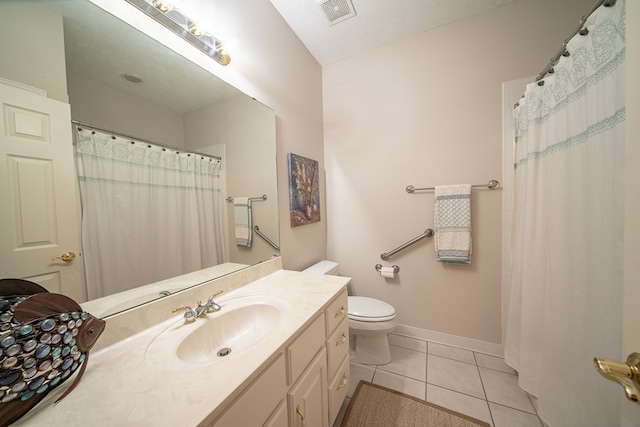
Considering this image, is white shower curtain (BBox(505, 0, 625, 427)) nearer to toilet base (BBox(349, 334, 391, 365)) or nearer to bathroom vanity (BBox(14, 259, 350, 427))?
toilet base (BBox(349, 334, 391, 365))

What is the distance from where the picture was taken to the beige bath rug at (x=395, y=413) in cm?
112

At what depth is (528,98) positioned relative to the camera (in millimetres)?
1213

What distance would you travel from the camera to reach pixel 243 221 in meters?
1.17

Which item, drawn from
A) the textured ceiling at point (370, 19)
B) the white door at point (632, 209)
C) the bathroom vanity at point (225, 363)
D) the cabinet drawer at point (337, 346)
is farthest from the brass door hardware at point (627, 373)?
the textured ceiling at point (370, 19)

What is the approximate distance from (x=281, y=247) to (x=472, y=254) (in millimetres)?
1451

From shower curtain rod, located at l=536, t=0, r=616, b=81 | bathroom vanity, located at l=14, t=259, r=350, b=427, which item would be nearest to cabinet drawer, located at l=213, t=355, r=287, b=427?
bathroom vanity, located at l=14, t=259, r=350, b=427

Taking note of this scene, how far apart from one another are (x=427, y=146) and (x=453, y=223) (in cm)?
64

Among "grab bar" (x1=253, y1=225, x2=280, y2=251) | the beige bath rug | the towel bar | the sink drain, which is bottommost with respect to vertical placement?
the beige bath rug

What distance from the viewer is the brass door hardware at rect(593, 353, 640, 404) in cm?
34

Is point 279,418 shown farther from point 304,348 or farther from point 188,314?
point 188,314

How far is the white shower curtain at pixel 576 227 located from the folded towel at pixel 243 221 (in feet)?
4.80

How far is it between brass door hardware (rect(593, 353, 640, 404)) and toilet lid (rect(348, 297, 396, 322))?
1159 mm

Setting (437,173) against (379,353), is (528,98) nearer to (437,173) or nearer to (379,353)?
(437,173)

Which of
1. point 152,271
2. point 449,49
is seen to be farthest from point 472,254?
point 152,271
